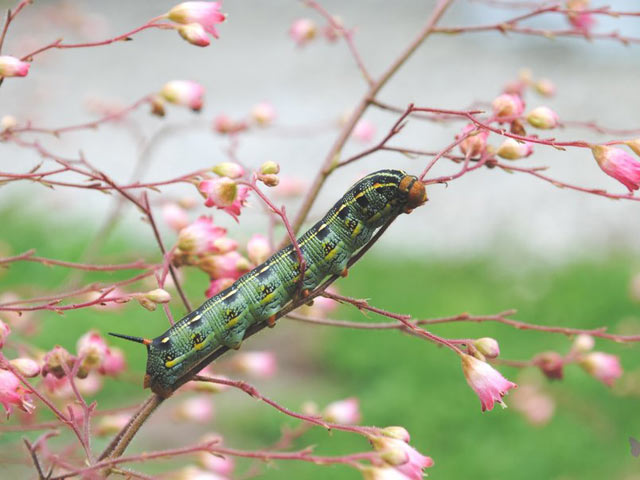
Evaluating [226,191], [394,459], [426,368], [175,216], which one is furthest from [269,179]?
[426,368]

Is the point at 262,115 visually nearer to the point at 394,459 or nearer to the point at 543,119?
the point at 543,119

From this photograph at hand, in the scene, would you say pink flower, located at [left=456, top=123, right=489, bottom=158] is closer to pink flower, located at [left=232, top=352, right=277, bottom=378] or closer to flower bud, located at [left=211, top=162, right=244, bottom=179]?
flower bud, located at [left=211, top=162, right=244, bottom=179]

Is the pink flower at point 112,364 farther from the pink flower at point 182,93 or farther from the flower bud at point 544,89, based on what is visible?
the flower bud at point 544,89

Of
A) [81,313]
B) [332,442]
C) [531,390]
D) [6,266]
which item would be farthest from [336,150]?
[81,313]

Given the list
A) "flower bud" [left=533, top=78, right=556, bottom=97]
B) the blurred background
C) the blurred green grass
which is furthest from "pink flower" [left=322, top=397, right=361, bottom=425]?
the blurred green grass

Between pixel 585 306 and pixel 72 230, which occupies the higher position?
pixel 72 230

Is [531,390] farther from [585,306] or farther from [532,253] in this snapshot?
[532,253]
